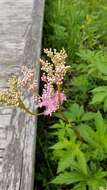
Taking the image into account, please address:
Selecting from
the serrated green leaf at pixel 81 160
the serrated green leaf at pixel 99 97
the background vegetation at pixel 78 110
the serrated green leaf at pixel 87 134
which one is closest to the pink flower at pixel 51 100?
the background vegetation at pixel 78 110

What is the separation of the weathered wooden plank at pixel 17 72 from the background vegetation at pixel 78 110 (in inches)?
7.4

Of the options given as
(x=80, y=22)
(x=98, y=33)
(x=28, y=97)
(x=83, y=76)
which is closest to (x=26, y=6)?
(x=80, y=22)

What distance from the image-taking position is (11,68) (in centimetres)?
514

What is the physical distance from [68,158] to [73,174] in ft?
0.40

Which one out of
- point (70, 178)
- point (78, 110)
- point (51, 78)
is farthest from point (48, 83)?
point (78, 110)

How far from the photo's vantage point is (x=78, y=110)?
3.72 m

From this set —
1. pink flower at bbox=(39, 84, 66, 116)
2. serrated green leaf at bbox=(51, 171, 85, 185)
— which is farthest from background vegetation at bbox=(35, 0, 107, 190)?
pink flower at bbox=(39, 84, 66, 116)

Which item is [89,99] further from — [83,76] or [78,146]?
[78,146]

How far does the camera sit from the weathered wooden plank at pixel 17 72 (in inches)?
120

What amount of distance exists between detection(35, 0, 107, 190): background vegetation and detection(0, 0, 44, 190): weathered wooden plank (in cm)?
19

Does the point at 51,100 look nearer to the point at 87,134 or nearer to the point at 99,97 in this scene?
the point at 87,134

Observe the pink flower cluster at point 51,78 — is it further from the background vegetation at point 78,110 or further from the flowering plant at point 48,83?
the background vegetation at point 78,110

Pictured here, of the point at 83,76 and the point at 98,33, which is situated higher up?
the point at 98,33

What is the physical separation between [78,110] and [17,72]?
1.44 m
